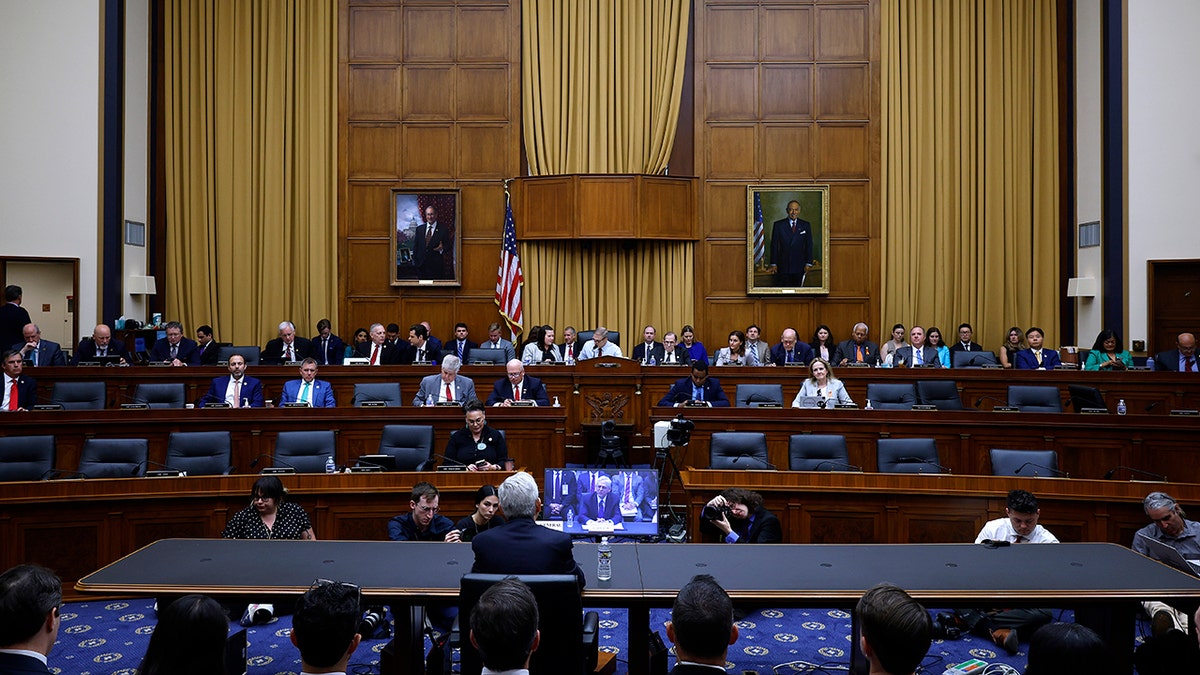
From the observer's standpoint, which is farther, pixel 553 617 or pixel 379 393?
pixel 379 393

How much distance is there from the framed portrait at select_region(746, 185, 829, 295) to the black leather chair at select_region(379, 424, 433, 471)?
6497 millimetres

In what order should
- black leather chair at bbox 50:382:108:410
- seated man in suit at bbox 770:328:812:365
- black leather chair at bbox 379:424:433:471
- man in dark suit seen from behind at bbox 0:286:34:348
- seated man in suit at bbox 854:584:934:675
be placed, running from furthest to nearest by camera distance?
seated man in suit at bbox 770:328:812:365 → man in dark suit seen from behind at bbox 0:286:34:348 → black leather chair at bbox 50:382:108:410 → black leather chair at bbox 379:424:433:471 → seated man in suit at bbox 854:584:934:675

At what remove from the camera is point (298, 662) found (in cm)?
521

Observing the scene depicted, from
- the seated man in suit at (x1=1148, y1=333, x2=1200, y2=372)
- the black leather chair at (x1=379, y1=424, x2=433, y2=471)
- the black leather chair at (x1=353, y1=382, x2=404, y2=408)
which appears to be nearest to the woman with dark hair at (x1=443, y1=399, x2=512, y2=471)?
the black leather chair at (x1=379, y1=424, x2=433, y2=471)

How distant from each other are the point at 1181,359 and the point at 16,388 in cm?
1087

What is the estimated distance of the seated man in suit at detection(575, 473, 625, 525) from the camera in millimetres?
6242

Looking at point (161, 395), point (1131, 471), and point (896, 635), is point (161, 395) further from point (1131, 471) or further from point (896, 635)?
point (1131, 471)

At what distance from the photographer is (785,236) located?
42.1 feet

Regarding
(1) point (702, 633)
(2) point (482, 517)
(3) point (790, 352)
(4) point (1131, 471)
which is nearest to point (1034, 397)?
(4) point (1131, 471)

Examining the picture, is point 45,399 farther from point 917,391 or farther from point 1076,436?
point 1076,436

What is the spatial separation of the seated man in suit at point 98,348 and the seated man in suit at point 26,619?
734 cm

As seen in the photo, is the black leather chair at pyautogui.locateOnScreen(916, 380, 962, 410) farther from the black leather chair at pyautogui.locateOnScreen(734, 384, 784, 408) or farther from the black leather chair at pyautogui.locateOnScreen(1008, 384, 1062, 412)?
the black leather chair at pyautogui.locateOnScreen(734, 384, 784, 408)

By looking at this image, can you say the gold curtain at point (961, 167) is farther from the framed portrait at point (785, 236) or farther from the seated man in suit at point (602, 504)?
the seated man in suit at point (602, 504)

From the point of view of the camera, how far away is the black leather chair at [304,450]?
710cm
